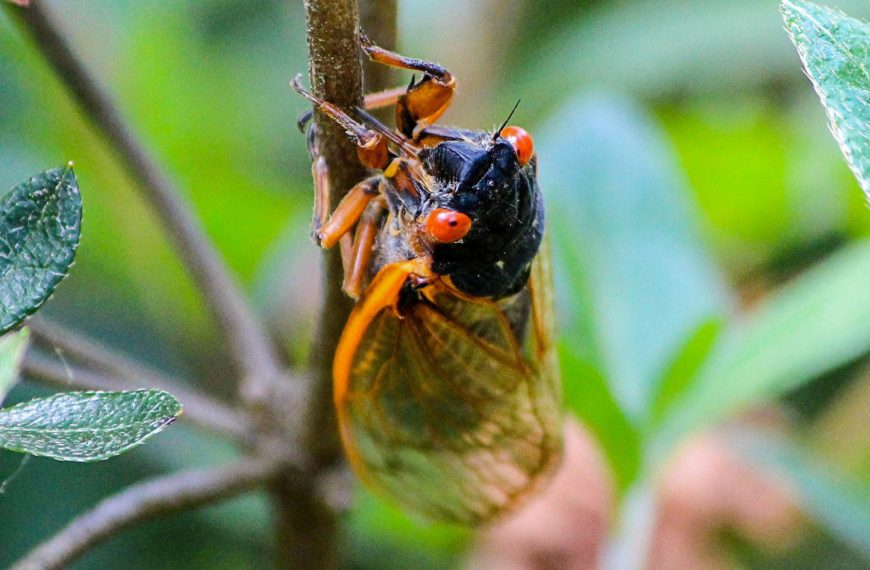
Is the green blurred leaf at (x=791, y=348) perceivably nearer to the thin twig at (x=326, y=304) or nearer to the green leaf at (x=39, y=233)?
the thin twig at (x=326, y=304)

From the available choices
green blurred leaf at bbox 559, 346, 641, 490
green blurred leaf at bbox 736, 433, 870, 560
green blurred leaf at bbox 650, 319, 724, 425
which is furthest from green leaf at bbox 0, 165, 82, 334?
green blurred leaf at bbox 736, 433, 870, 560

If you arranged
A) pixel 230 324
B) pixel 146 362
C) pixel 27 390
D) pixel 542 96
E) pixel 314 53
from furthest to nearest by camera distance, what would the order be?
1. pixel 542 96
2. pixel 146 362
3. pixel 27 390
4. pixel 230 324
5. pixel 314 53

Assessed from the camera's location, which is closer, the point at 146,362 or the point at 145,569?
the point at 145,569

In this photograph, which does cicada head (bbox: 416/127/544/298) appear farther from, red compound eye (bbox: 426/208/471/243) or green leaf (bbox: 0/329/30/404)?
green leaf (bbox: 0/329/30/404)

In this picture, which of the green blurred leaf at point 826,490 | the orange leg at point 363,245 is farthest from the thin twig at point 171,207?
the green blurred leaf at point 826,490

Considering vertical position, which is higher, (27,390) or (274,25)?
(274,25)

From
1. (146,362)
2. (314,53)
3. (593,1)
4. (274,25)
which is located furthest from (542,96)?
(314,53)

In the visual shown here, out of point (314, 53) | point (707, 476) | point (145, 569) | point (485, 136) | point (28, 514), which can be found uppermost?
point (314, 53)

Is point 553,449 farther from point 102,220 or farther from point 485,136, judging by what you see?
point 102,220
